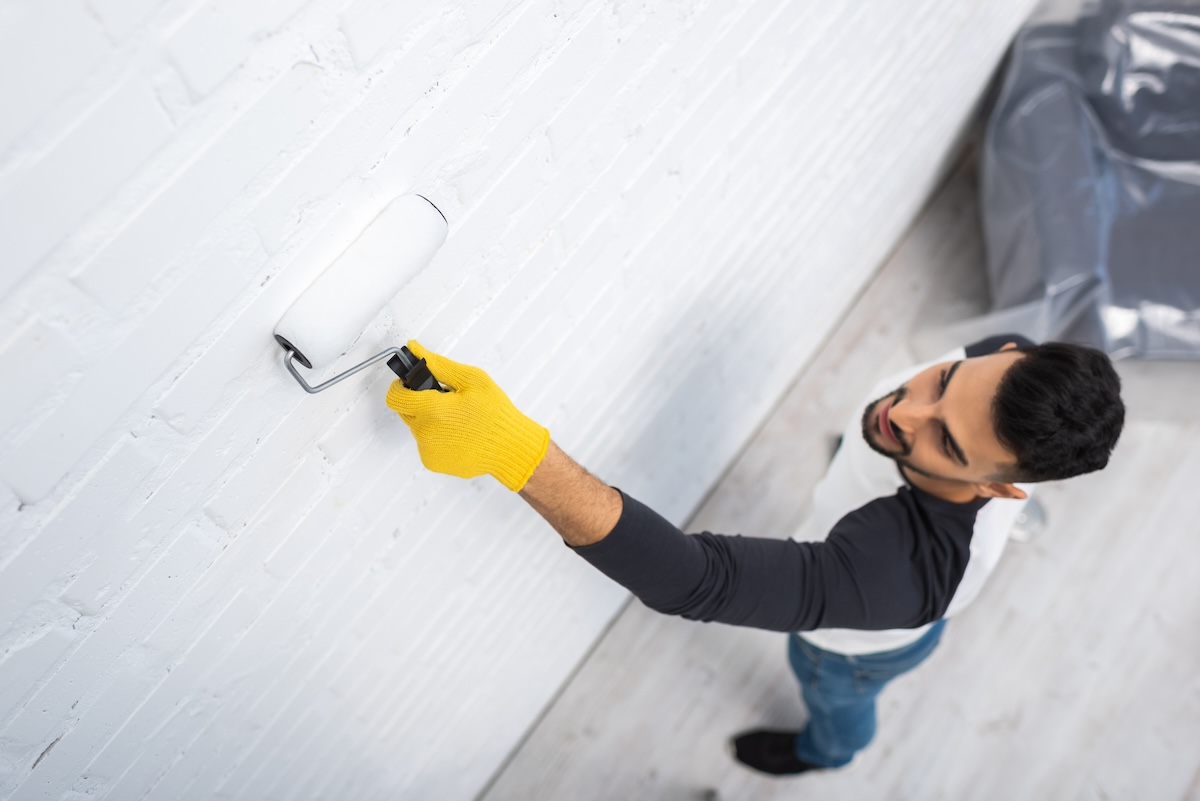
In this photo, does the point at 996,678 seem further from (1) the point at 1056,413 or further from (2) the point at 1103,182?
(2) the point at 1103,182

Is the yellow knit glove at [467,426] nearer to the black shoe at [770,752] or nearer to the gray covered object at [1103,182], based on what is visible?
the black shoe at [770,752]

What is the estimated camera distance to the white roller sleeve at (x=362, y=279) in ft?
2.33

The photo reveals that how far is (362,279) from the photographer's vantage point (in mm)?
732

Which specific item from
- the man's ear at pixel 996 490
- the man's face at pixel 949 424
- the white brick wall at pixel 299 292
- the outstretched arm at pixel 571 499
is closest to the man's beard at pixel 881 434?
the man's face at pixel 949 424

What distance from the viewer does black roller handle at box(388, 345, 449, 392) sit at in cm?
84

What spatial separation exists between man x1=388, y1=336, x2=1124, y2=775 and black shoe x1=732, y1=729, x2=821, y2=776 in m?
0.67

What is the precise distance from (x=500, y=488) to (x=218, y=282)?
0.65m

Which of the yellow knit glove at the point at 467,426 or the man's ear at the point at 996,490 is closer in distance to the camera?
the yellow knit glove at the point at 467,426

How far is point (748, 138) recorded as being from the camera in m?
1.32

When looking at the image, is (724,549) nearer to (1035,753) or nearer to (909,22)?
(909,22)

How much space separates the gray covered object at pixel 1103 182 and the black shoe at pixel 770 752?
1.10 m

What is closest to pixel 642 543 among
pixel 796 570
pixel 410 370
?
pixel 796 570

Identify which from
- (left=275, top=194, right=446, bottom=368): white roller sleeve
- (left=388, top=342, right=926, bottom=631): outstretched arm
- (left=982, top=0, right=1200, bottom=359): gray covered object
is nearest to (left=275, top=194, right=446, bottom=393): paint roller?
(left=275, top=194, right=446, bottom=368): white roller sleeve

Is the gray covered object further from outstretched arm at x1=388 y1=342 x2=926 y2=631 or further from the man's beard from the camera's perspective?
outstretched arm at x1=388 y1=342 x2=926 y2=631
